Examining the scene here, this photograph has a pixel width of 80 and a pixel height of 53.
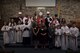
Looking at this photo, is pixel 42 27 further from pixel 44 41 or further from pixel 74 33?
pixel 74 33

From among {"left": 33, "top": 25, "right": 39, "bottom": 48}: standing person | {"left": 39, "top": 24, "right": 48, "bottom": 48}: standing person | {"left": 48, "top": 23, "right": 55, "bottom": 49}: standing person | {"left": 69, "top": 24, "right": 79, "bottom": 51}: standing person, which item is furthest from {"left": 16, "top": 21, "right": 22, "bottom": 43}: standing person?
{"left": 69, "top": 24, "right": 79, "bottom": 51}: standing person

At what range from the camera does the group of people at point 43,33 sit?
12697mm

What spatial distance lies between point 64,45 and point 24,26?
2.50 meters

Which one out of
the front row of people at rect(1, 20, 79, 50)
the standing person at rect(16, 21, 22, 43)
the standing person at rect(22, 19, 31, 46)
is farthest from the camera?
the standing person at rect(16, 21, 22, 43)

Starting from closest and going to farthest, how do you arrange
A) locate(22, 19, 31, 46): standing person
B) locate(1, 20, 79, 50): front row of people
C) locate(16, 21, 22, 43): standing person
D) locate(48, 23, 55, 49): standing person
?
1. locate(1, 20, 79, 50): front row of people
2. locate(48, 23, 55, 49): standing person
3. locate(22, 19, 31, 46): standing person
4. locate(16, 21, 22, 43): standing person

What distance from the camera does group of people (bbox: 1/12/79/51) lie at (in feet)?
41.7

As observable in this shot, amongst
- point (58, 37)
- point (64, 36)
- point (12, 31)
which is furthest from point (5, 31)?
point (64, 36)

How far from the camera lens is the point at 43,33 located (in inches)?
507

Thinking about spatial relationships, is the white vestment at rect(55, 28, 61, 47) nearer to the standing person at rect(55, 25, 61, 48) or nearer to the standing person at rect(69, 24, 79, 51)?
the standing person at rect(55, 25, 61, 48)

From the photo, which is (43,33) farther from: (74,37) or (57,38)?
(74,37)

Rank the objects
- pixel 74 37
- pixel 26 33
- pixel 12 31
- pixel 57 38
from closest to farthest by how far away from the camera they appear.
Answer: pixel 74 37 < pixel 57 38 < pixel 26 33 < pixel 12 31

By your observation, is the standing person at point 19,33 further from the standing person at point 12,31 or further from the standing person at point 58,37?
the standing person at point 58,37

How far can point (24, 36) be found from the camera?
13.5 m

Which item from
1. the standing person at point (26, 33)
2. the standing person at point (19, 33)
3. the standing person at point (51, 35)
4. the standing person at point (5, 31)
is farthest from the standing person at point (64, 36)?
the standing person at point (5, 31)
